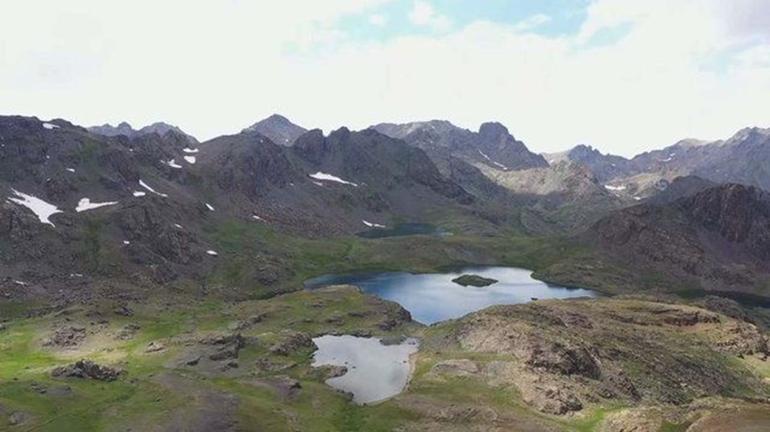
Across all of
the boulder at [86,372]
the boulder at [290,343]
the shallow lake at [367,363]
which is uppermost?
the boulder at [86,372]

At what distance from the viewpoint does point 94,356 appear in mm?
125188

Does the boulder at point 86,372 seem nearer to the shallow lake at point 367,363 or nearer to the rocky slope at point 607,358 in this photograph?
the shallow lake at point 367,363

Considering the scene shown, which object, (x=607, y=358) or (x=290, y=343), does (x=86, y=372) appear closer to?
(x=290, y=343)

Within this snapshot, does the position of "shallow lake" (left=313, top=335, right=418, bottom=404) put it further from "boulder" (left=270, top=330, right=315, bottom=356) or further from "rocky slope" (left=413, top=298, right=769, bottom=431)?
"rocky slope" (left=413, top=298, right=769, bottom=431)

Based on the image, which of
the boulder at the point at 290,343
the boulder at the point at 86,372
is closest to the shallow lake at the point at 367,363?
the boulder at the point at 290,343

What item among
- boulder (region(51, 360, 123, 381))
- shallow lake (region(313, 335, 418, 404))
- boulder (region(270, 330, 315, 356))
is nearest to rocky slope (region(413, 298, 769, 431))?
shallow lake (region(313, 335, 418, 404))

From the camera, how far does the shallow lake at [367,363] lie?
357 feet

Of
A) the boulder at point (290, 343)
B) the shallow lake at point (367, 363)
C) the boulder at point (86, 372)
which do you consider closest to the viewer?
the boulder at point (86, 372)

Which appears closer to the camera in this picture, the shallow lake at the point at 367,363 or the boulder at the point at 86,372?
the boulder at the point at 86,372

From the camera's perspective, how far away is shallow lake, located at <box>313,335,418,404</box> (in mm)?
108688

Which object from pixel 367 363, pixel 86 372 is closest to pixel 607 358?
pixel 367 363

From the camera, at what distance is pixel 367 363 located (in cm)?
12544

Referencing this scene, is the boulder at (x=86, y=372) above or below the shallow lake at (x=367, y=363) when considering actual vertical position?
above

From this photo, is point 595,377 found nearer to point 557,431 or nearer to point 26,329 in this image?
point 557,431
